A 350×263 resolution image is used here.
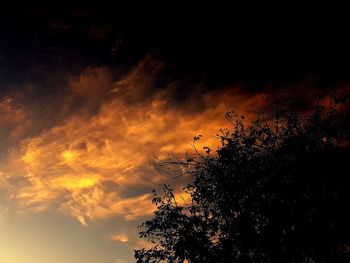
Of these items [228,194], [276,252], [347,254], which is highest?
[228,194]

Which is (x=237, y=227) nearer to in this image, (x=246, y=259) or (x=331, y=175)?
(x=246, y=259)

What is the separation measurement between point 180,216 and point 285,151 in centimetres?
913

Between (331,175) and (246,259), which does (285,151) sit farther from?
(246,259)

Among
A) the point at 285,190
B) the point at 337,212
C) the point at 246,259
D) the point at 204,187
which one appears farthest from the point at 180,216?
the point at 337,212

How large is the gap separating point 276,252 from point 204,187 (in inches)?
270

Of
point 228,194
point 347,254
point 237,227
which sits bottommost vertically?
point 347,254

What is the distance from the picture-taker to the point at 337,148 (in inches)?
1061

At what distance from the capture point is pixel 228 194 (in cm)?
2706

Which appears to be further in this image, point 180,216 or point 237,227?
point 180,216

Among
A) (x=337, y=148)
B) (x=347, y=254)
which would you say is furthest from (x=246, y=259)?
(x=337, y=148)

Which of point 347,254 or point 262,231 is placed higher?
point 262,231

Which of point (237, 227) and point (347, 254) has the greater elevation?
point (237, 227)

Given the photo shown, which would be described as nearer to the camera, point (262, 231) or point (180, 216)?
point (262, 231)

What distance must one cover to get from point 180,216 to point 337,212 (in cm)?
1091
